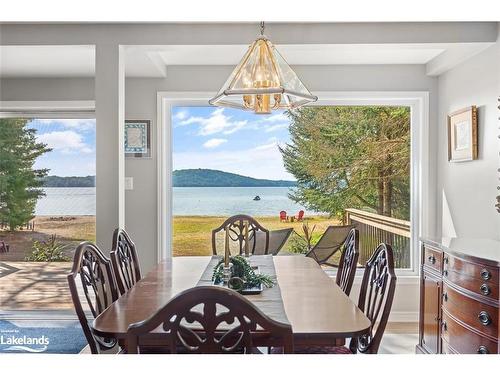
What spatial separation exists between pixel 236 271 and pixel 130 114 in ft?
8.39

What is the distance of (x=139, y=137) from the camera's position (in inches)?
173

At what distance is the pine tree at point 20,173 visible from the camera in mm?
4655

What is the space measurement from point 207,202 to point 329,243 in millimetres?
1231

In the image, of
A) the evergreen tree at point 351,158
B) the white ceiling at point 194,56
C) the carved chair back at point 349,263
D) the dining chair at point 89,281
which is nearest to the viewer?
the dining chair at point 89,281

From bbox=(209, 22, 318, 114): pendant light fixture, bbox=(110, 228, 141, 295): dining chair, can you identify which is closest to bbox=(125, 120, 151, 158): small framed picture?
bbox=(110, 228, 141, 295): dining chair

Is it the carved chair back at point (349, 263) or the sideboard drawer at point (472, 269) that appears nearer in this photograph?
the sideboard drawer at point (472, 269)

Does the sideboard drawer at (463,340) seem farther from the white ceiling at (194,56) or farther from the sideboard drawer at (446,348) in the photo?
the white ceiling at (194,56)

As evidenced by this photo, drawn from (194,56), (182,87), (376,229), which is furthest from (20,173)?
(376,229)

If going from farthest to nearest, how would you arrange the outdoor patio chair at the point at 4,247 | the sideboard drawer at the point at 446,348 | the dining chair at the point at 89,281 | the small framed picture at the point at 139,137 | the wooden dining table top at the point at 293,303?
the outdoor patio chair at the point at 4,247 < the small framed picture at the point at 139,137 < the sideboard drawer at the point at 446,348 < the dining chair at the point at 89,281 < the wooden dining table top at the point at 293,303

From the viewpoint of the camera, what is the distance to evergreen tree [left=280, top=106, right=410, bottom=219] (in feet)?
14.9

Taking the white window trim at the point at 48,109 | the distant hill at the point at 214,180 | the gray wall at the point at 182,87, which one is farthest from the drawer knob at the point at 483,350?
the white window trim at the point at 48,109

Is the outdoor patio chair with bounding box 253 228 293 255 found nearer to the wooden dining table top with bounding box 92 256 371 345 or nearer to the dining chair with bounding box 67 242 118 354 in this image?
the wooden dining table top with bounding box 92 256 371 345

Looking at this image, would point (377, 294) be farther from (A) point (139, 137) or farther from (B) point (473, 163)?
(A) point (139, 137)
